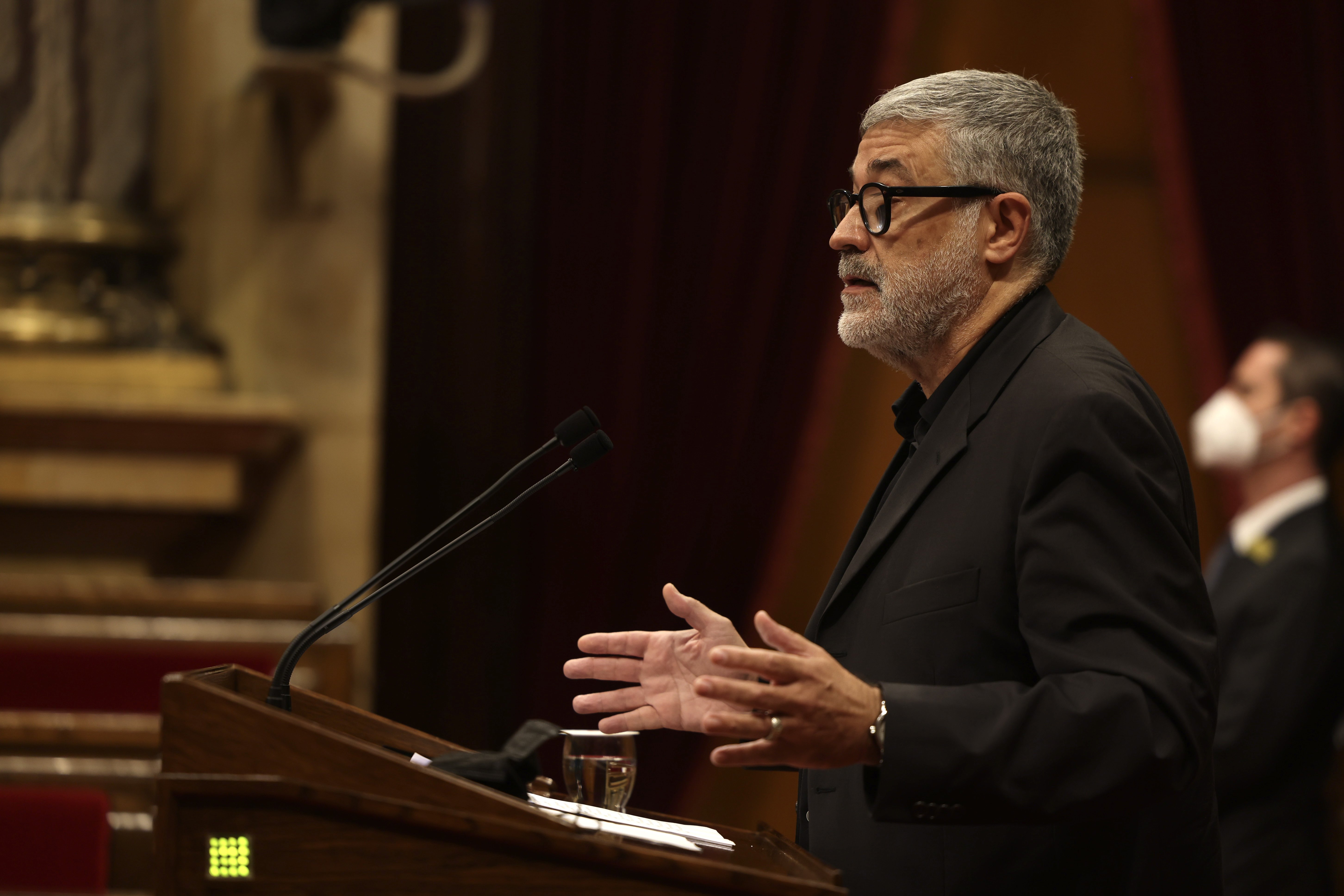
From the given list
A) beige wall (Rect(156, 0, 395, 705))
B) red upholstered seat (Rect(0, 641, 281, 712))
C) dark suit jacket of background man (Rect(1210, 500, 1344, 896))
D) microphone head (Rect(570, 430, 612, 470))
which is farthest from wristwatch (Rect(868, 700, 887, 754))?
beige wall (Rect(156, 0, 395, 705))

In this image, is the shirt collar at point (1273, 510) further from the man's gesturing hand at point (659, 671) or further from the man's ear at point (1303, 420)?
the man's gesturing hand at point (659, 671)

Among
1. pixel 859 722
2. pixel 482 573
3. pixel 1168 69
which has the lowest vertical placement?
pixel 482 573

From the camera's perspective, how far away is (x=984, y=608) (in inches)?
55.4

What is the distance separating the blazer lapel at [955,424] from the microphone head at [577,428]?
32cm

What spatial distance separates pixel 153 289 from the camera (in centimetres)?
376

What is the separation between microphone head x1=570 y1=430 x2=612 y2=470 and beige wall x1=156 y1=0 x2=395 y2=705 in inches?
88.1

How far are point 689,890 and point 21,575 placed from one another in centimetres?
282

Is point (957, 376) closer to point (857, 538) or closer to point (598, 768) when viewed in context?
point (857, 538)

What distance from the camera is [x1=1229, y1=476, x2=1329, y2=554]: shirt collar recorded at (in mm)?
3523

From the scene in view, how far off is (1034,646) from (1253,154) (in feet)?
10.7

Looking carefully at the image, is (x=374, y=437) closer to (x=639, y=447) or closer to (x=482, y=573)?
(x=482, y=573)

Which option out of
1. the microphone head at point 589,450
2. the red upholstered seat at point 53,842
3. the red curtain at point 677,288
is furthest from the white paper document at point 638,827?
→ the red curtain at point 677,288

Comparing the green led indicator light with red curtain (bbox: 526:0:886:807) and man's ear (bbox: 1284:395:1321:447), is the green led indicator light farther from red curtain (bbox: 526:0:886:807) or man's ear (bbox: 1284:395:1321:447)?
man's ear (bbox: 1284:395:1321:447)

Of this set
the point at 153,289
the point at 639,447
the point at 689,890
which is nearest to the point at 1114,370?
the point at 689,890
